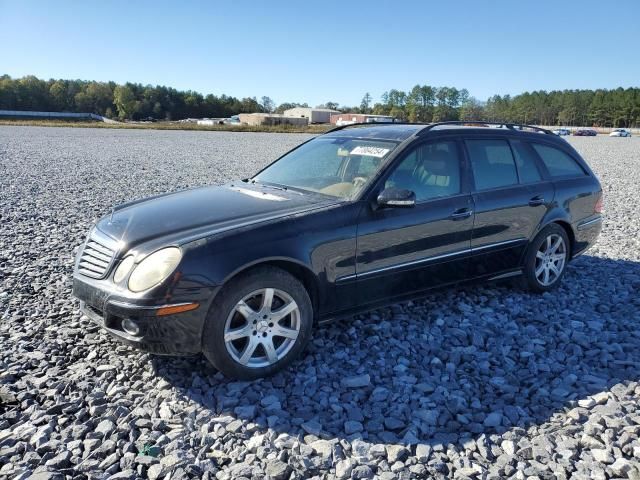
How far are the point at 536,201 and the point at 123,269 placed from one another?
396 cm

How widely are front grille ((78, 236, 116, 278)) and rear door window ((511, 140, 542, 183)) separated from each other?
155 inches

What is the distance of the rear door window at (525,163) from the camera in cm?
539

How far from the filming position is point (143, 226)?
3.87 m

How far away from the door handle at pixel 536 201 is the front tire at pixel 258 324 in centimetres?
275

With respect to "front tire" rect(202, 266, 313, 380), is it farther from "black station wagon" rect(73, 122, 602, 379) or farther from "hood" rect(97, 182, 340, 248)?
"hood" rect(97, 182, 340, 248)

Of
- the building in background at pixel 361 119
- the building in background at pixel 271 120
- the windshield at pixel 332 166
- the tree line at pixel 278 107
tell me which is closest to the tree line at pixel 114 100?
the tree line at pixel 278 107

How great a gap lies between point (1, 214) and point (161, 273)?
23.4 feet

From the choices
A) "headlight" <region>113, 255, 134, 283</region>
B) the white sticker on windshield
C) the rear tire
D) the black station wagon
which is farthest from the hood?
the rear tire

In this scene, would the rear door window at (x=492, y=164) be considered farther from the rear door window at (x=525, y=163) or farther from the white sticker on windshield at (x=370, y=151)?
the white sticker on windshield at (x=370, y=151)

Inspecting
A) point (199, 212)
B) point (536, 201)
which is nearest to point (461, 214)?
point (536, 201)

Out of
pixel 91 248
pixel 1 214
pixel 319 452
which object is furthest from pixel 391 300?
pixel 1 214

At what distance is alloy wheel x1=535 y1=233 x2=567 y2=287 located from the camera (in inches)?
215

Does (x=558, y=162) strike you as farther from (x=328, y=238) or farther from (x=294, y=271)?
(x=294, y=271)

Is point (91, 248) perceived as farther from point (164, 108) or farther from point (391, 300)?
point (164, 108)
